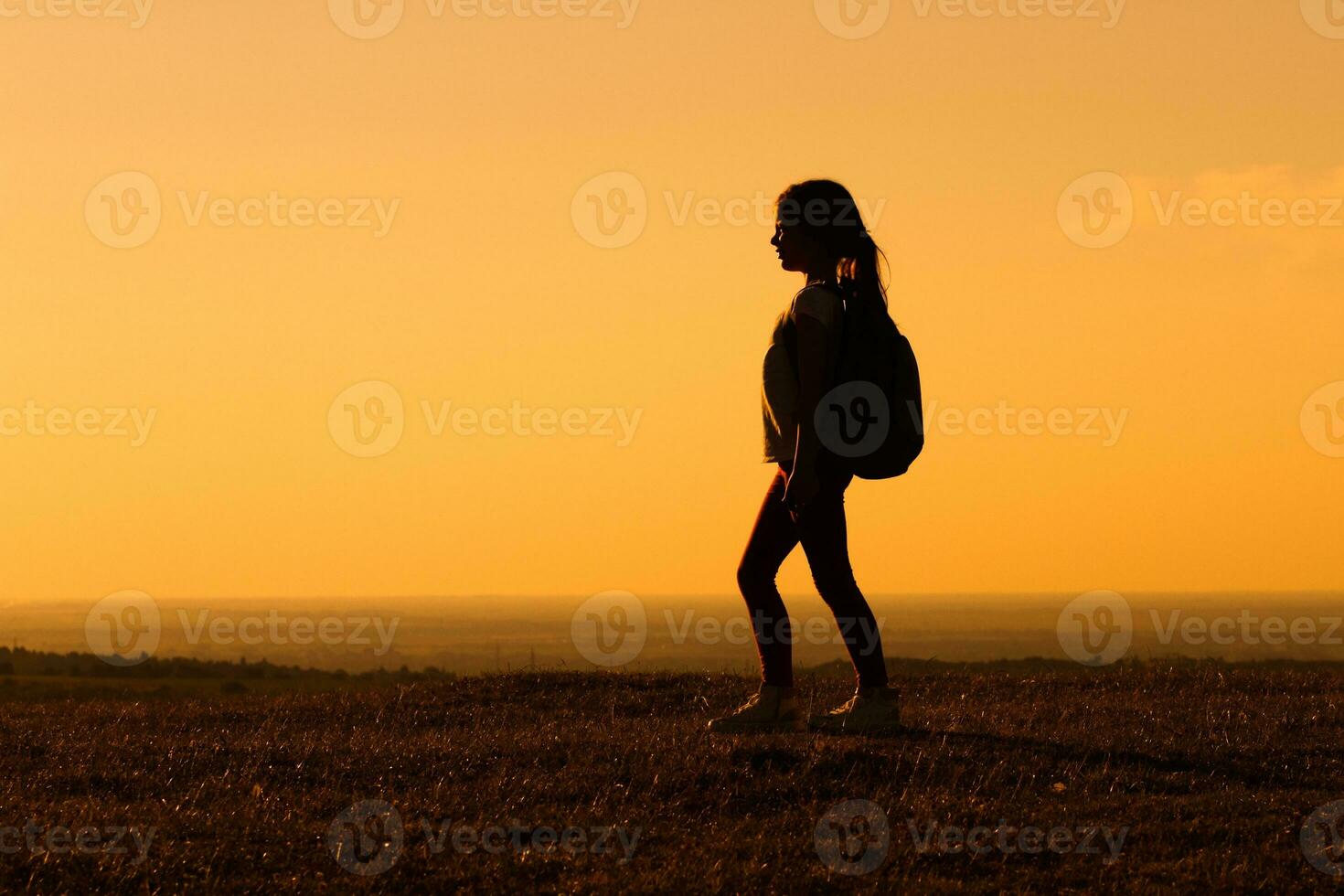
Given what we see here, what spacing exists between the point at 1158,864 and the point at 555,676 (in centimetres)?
783

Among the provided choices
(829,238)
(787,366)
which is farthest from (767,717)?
(829,238)

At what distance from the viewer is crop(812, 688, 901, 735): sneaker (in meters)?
10.5

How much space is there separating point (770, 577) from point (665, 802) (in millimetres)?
2232

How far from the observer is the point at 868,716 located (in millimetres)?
10500

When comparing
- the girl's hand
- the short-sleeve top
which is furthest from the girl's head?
the girl's hand

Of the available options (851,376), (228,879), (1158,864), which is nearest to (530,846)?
(228,879)

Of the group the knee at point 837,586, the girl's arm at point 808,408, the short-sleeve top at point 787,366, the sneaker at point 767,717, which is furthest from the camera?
the sneaker at point 767,717

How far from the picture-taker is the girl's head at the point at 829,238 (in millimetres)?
10297

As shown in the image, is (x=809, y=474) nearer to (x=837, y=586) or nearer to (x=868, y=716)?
(x=837, y=586)

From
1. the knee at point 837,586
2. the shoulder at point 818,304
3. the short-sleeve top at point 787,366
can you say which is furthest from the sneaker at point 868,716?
the shoulder at point 818,304

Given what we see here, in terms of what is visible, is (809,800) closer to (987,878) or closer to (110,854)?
(987,878)

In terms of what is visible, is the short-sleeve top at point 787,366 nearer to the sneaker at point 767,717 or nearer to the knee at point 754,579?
the knee at point 754,579

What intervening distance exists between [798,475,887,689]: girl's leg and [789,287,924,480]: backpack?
28 cm

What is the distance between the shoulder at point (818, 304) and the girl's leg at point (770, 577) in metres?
1.09
